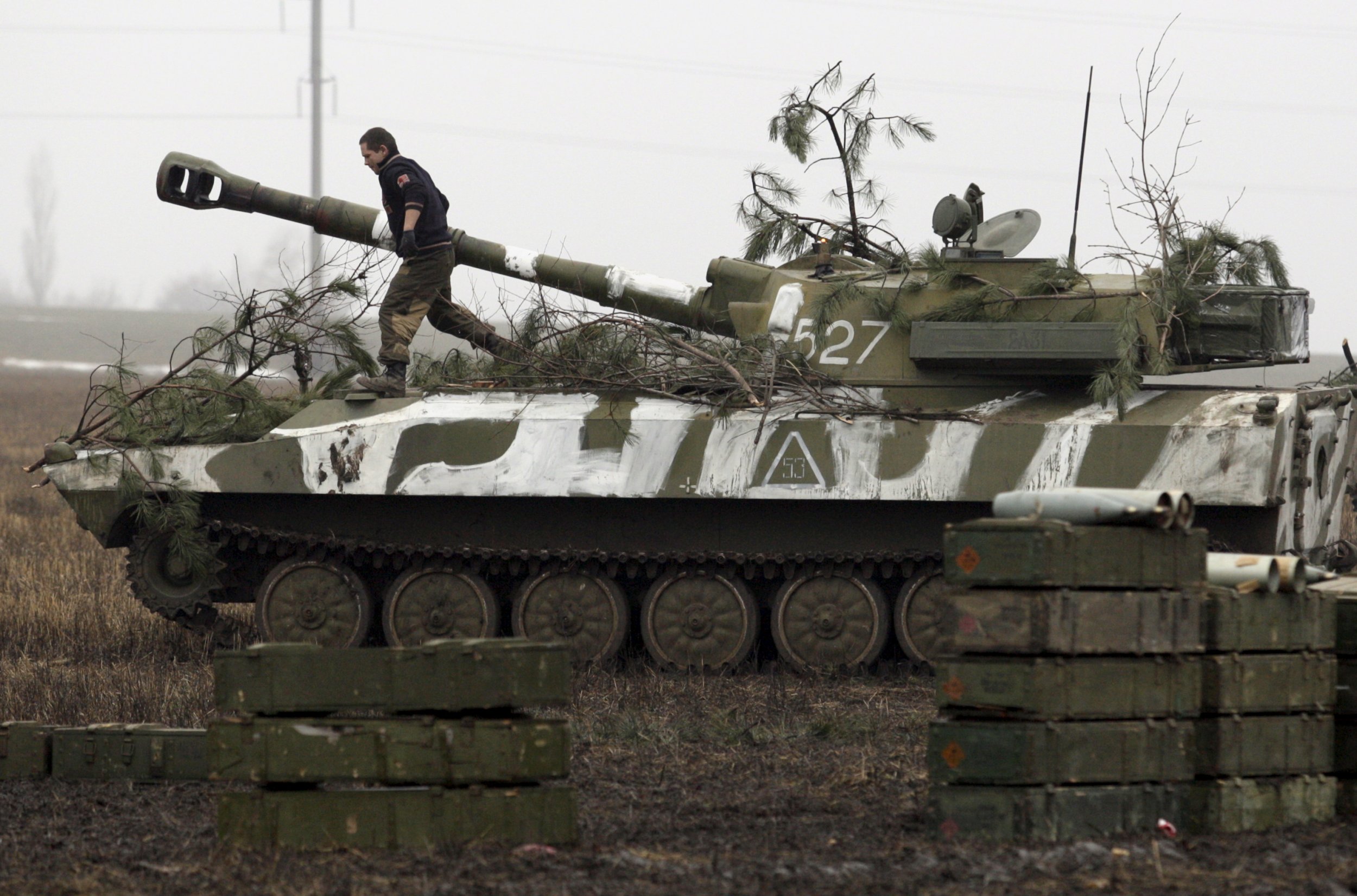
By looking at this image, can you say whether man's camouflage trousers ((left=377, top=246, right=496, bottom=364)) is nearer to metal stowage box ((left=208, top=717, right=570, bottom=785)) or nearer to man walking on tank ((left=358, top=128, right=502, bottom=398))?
man walking on tank ((left=358, top=128, right=502, bottom=398))

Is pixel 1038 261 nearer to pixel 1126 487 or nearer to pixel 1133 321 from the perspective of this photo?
pixel 1133 321

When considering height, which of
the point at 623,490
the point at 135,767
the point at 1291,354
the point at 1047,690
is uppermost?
the point at 1291,354

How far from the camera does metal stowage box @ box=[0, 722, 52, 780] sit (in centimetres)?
771

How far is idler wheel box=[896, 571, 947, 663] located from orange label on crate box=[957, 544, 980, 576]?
12.8ft

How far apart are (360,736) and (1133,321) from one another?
543cm

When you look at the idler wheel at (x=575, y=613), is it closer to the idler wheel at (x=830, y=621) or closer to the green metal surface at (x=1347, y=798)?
the idler wheel at (x=830, y=621)

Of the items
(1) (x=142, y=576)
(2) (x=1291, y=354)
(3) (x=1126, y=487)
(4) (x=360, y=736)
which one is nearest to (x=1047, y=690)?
(4) (x=360, y=736)

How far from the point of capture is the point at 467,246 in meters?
11.6

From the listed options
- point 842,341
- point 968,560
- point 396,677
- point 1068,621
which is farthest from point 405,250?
point 1068,621

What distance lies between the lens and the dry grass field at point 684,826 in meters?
5.59

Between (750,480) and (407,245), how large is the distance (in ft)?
8.56

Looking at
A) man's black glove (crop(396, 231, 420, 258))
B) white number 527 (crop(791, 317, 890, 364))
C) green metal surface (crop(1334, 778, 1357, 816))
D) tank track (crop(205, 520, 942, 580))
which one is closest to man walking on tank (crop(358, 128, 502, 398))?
man's black glove (crop(396, 231, 420, 258))

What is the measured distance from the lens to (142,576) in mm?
10703

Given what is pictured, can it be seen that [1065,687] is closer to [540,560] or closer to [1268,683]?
[1268,683]
